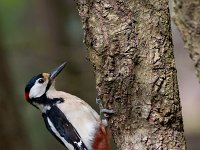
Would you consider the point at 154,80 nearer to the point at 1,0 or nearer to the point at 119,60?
the point at 119,60

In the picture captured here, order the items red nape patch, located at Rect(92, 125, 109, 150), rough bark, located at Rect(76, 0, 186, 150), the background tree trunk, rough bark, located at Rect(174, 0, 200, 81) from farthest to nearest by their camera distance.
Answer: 1. the background tree trunk
2. red nape patch, located at Rect(92, 125, 109, 150)
3. rough bark, located at Rect(76, 0, 186, 150)
4. rough bark, located at Rect(174, 0, 200, 81)

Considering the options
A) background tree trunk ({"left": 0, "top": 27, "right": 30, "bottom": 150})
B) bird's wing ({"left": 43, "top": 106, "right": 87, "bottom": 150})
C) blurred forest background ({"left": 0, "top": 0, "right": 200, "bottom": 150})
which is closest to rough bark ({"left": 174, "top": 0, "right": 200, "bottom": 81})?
bird's wing ({"left": 43, "top": 106, "right": 87, "bottom": 150})

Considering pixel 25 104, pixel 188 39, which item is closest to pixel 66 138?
pixel 188 39

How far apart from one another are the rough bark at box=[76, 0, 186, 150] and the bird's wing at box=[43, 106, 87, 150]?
1096 millimetres

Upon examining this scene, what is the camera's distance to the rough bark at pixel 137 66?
3316mm

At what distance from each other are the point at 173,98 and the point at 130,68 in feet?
1.02

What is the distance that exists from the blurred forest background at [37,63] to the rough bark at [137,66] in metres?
2.47

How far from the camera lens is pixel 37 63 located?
766 centimetres

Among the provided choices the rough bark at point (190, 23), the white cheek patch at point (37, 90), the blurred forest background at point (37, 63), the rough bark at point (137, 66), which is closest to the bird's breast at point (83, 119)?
the white cheek patch at point (37, 90)

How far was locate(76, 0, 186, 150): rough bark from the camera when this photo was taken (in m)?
3.32

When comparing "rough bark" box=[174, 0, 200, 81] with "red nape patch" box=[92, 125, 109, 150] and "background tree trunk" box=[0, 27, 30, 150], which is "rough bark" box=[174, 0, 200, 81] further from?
"background tree trunk" box=[0, 27, 30, 150]

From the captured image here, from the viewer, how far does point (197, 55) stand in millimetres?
2316

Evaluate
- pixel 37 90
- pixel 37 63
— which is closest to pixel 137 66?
pixel 37 90

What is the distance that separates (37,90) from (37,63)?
9.00 ft
